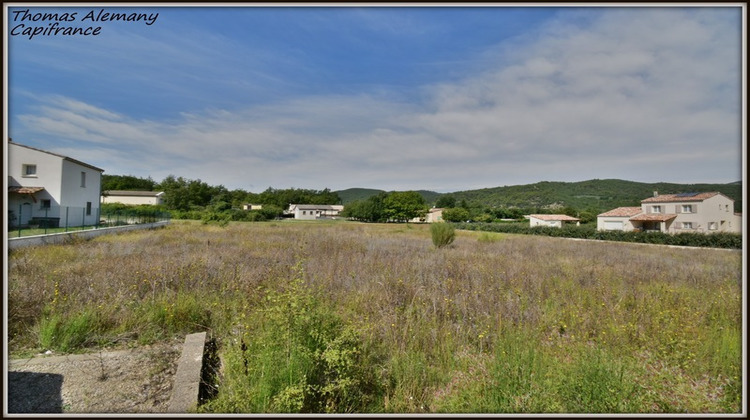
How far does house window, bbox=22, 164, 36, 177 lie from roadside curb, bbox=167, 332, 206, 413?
22779 mm

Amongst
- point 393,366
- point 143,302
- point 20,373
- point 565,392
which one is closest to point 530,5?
point 565,392

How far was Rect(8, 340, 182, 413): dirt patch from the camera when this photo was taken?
2.39m

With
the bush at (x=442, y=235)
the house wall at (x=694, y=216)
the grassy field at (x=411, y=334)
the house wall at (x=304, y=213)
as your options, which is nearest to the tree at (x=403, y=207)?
the house wall at (x=304, y=213)

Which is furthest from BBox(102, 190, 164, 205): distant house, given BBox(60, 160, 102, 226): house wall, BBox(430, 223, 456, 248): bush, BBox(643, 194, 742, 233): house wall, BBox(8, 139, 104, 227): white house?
BBox(643, 194, 742, 233): house wall

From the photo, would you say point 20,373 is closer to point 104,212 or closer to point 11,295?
point 11,295

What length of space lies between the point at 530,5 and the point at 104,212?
34696mm

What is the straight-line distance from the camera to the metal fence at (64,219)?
12409mm

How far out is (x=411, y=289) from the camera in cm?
564

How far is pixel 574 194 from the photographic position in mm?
68062

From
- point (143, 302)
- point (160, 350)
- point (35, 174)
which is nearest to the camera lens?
point (160, 350)

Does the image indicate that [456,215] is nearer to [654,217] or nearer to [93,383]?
[654,217]

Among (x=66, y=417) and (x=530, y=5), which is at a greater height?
(x=530, y=5)

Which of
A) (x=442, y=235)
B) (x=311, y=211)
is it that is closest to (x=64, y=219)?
(x=442, y=235)

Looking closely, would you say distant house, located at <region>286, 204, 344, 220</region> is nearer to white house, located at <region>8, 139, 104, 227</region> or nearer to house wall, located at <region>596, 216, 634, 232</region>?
white house, located at <region>8, 139, 104, 227</region>
